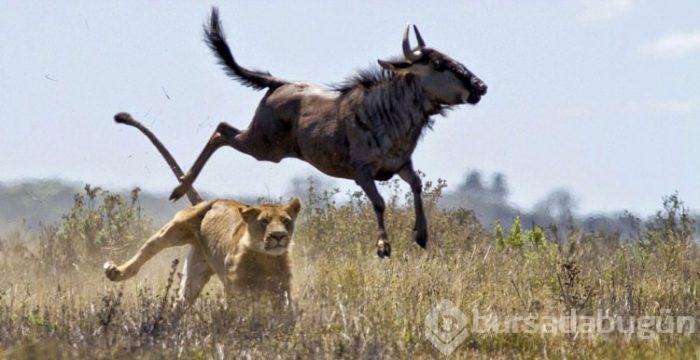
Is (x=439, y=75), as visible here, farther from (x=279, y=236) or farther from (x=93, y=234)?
(x=93, y=234)

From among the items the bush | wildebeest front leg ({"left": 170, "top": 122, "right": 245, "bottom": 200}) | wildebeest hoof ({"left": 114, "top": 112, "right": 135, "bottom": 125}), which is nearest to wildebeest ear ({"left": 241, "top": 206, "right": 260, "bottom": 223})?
wildebeest front leg ({"left": 170, "top": 122, "right": 245, "bottom": 200})

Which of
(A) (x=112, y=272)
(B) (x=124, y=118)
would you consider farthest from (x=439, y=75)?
(B) (x=124, y=118)

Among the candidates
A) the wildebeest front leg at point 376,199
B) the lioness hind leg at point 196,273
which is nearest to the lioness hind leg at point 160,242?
the lioness hind leg at point 196,273

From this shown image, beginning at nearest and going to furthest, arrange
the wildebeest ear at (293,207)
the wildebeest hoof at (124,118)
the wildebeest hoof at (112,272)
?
the wildebeest ear at (293,207), the wildebeest hoof at (112,272), the wildebeest hoof at (124,118)

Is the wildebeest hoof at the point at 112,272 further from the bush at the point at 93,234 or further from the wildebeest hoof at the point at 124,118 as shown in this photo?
the bush at the point at 93,234

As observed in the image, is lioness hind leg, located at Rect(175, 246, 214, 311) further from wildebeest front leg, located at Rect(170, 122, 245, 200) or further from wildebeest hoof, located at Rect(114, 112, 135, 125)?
wildebeest hoof, located at Rect(114, 112, 135, 125)

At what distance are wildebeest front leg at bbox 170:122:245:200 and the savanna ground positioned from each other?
0.90m

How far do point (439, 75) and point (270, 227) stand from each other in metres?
2.41

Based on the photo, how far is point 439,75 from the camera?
13.3 m

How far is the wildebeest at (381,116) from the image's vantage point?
43.6 feet

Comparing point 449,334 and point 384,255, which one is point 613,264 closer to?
point 384,255

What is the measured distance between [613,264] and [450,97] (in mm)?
2303

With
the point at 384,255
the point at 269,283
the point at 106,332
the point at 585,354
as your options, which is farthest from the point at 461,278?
the point at 106,332

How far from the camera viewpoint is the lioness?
11.9 meters
